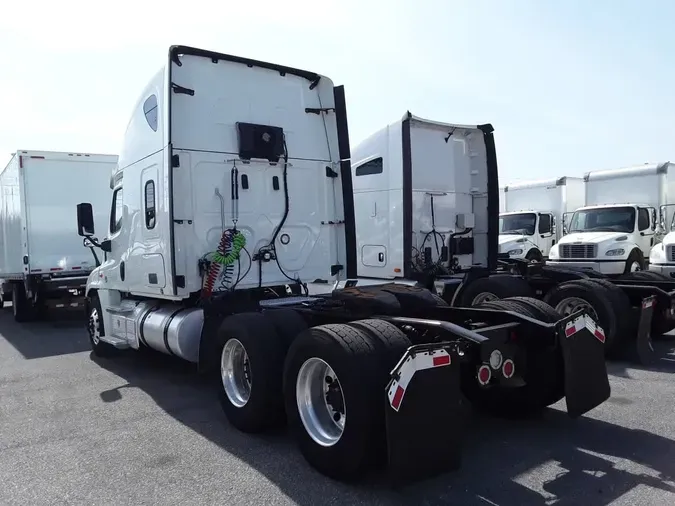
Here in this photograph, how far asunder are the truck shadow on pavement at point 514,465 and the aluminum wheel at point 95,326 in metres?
3.31

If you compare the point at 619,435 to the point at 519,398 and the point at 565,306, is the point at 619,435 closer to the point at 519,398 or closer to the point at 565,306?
the point at 519,398

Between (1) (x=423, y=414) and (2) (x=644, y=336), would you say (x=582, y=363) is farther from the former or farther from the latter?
(2) (x=644, y=336)

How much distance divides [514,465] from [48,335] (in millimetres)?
9923

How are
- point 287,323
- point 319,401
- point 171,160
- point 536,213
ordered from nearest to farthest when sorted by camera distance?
point 319,401 → point 287,323 → point 171,160 → point 536,213

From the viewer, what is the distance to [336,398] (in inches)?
170

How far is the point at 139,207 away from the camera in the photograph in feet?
23.5

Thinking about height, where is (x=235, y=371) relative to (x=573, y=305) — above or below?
below

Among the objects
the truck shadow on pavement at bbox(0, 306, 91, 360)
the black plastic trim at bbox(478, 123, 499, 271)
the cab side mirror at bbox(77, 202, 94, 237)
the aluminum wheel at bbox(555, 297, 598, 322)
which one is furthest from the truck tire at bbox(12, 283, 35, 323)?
the aluminum wheel at bbox(555, 297, 598, 322)

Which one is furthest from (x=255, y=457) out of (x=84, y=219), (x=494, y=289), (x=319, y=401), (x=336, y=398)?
(x=494, y=289)

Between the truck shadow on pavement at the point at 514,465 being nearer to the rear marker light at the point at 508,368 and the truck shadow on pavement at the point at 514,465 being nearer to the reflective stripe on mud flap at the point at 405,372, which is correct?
the rear marker light at the point at 508,368

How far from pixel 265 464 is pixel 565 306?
16.8 feet

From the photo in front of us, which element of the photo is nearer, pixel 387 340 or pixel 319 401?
pixel 387 340

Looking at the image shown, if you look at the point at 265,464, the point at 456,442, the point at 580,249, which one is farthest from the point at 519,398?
the point at 580,249

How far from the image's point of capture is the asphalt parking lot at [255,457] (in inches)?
153
